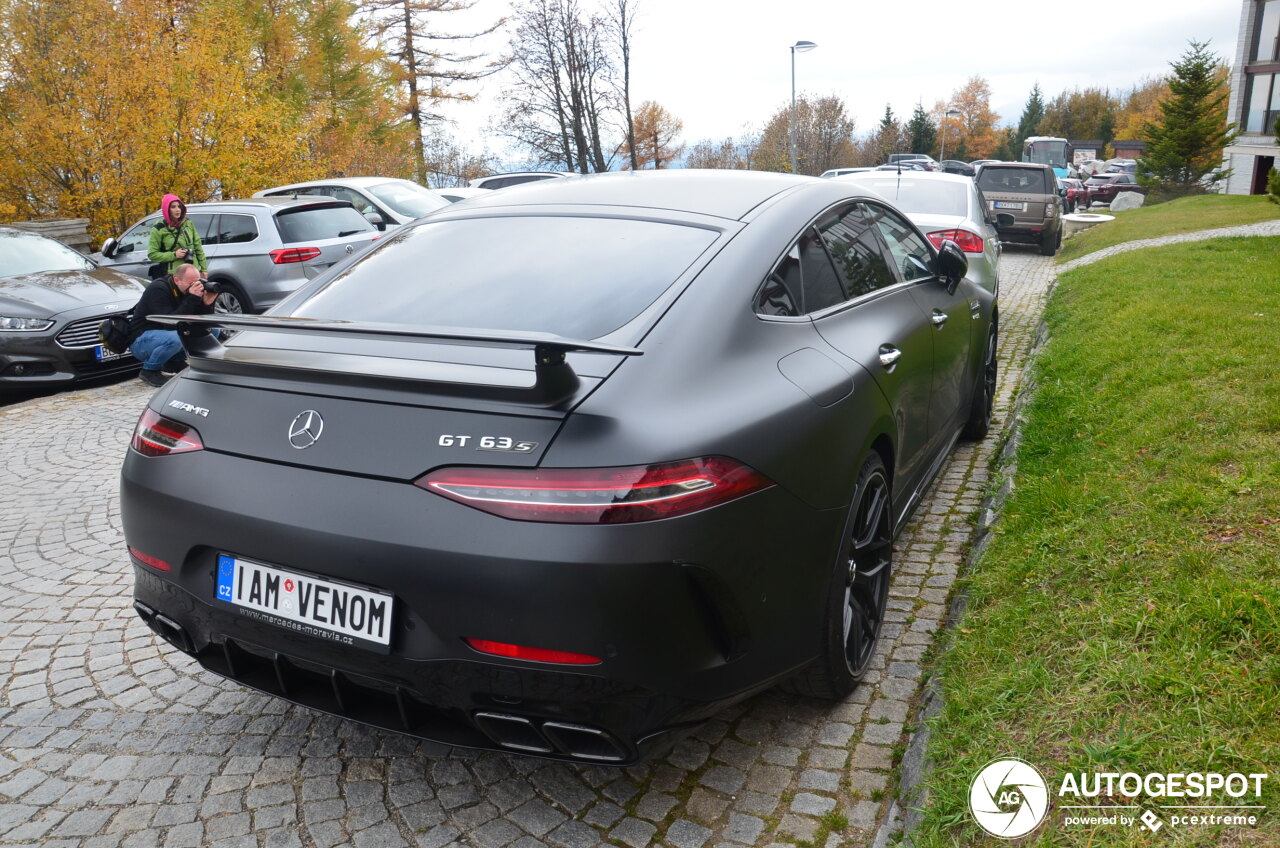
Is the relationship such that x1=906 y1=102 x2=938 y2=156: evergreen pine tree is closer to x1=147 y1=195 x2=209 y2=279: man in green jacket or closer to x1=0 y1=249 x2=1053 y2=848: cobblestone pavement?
x1=147 y1=195 x2=209 y2=279: man in green jacket

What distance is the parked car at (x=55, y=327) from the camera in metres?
9.01

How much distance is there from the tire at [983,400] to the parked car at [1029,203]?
12.1 m

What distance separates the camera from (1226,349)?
5.80m

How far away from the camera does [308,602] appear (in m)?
2.36

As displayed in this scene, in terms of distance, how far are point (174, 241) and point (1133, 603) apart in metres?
9.96

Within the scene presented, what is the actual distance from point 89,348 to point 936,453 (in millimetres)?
8199

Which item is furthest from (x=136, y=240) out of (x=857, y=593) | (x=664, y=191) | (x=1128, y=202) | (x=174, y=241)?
(x=1128, y=202)

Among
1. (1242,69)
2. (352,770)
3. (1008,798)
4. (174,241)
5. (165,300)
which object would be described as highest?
(1242,69)

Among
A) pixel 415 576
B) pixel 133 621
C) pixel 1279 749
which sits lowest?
pixel 133 621

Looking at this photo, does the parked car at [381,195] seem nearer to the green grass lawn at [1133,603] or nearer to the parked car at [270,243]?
the parked car at [270,243]

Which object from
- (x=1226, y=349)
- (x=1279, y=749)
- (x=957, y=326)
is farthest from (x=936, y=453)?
(x=1226, y=349)

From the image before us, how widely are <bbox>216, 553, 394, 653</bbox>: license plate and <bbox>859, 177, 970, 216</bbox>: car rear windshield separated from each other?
7.88m

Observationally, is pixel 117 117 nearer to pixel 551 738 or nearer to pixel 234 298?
pixel 234 298

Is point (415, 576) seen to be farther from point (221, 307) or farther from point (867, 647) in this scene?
point (221, 307)
